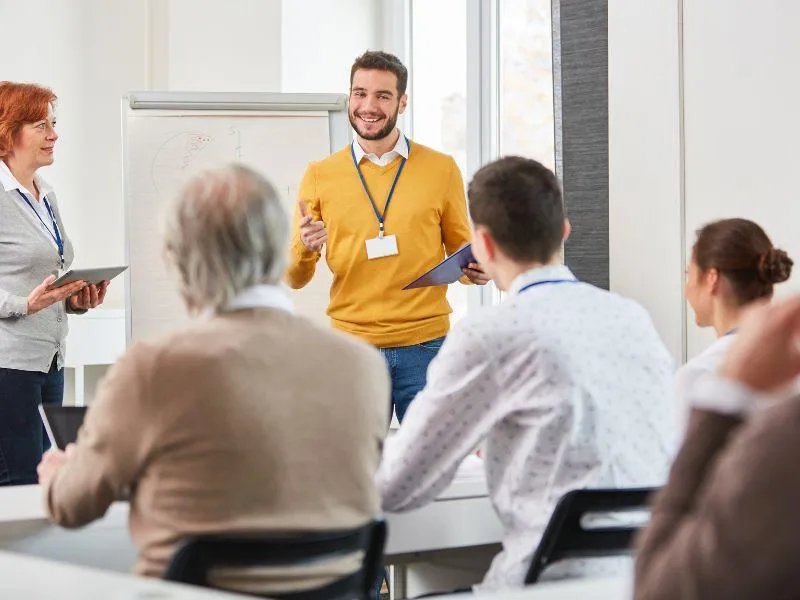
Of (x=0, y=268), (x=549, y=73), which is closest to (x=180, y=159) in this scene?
(x=0, y=268)

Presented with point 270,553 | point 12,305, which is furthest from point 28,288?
point 270,553

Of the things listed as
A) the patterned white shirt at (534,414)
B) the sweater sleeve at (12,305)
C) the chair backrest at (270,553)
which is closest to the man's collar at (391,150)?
the sweater sleeve at (12,305)

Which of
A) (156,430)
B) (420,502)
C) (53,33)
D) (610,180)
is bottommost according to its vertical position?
(420,502)

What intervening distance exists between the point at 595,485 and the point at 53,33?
4675 mm

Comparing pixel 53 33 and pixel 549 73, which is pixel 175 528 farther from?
pixel 53 33

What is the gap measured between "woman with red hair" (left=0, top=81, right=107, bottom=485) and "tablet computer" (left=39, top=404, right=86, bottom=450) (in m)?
1.29

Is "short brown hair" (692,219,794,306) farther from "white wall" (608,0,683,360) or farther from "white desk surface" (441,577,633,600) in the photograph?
"white desk surface" (441,577,633,600)

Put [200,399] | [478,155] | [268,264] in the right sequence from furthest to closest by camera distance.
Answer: [478,155] < [268,264] < [200,399]

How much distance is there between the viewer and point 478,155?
534 cm

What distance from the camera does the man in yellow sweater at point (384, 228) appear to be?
3332 mm

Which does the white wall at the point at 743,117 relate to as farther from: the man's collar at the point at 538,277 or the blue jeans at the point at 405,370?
the man's collar at the point at 538,277

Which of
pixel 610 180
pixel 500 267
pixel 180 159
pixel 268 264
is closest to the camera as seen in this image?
pixel 268 264

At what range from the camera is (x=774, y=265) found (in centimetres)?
229

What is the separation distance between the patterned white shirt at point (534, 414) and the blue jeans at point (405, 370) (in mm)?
1449
